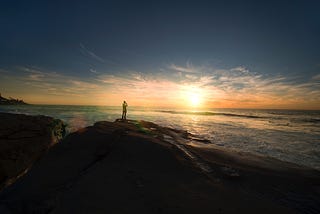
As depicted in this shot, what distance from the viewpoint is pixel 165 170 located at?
4602mm

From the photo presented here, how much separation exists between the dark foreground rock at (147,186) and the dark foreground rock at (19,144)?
72 cm

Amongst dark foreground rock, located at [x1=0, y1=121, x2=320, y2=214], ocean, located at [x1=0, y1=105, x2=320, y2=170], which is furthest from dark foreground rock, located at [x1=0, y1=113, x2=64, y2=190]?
ocean, located at [x1=0, y1=105, x2=320, y2=170]

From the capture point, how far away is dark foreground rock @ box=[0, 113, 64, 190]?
503cm

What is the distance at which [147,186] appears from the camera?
3.58 m

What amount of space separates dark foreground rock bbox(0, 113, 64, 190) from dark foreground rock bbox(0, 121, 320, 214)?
0.72 meters

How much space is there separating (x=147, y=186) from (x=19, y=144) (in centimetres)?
510

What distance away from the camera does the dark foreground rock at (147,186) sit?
2961 millimetres

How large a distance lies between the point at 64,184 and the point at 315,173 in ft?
27.0

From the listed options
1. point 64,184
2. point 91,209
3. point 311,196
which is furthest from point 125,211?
point 311,196

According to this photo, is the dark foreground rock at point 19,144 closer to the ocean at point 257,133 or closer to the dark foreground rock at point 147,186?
the dark foreground rock at point 147,186

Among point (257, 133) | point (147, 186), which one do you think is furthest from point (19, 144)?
point (257, 133)

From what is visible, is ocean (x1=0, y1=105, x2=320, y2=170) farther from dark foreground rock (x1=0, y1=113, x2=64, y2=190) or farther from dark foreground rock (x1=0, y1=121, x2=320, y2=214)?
dark foreground rock (x1=0, y1=113, x2=64, y2=190)

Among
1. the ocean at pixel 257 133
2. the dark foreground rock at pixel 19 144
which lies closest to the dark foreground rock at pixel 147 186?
the dark foreground rock at pixel 19 144

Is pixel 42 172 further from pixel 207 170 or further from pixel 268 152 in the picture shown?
pixel 268 152
